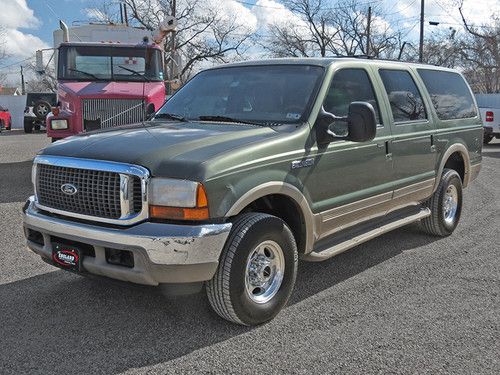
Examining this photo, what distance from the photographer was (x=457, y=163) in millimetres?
6523

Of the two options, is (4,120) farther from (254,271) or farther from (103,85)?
(254,271)

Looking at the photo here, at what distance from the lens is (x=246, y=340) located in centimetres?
349

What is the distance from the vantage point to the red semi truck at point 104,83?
9992 mm

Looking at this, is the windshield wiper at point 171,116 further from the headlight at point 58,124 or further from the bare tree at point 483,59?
the bare tree at point 483,59

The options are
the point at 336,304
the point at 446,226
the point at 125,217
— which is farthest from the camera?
the point at 446,226

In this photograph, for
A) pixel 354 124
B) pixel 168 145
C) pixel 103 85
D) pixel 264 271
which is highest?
pixel 103 85

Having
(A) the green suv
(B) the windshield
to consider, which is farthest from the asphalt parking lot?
(B) the windshield

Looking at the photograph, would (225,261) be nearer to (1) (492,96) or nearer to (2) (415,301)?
(2) (415,301)

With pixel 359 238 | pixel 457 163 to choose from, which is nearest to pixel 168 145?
pixel 359 238

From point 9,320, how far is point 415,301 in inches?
120

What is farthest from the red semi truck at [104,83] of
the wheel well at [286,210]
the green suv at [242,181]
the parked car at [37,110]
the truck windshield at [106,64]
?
the parked car at [37,110]

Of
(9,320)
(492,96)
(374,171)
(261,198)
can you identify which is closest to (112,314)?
(9,320)

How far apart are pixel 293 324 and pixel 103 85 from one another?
26.0 ft

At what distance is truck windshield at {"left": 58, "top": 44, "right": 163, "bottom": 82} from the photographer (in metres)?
10.6
